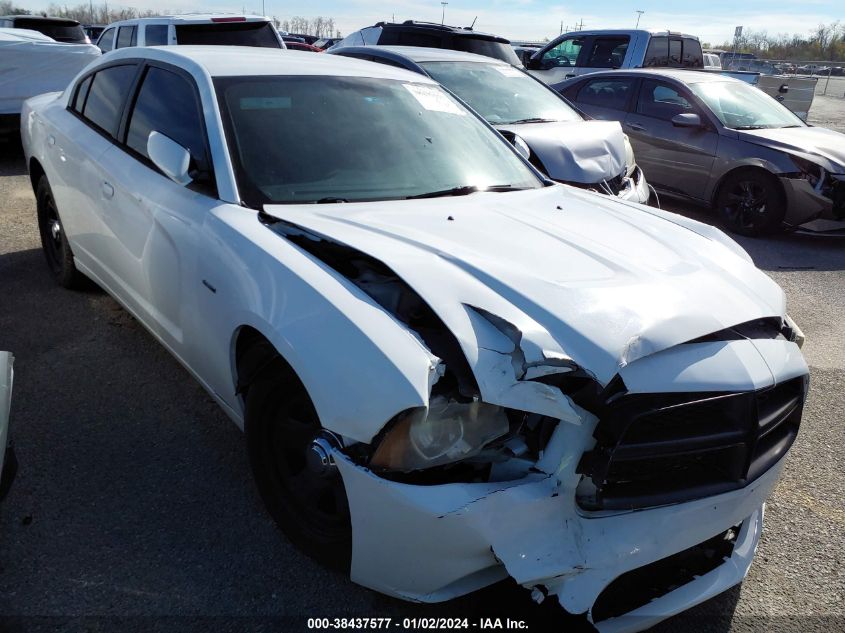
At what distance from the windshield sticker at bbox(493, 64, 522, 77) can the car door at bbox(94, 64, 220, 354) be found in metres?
4.32

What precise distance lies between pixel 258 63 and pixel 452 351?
2046 mm

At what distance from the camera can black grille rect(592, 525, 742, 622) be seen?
2.06 m

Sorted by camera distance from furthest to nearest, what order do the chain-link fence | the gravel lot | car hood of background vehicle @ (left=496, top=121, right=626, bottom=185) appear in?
the chain-link fence → car hood of background vehicle @ (left=496, top=121, right=626, bottom=185) → the gravel lot

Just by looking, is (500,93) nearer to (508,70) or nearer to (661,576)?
(508,70)

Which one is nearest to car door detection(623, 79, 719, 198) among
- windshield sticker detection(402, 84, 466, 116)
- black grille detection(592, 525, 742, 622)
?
Result: windshield sticker detection(402, 84, 466, 116)

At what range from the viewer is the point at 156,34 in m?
10.0

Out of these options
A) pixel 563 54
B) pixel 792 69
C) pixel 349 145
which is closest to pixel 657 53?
pixel 563 54

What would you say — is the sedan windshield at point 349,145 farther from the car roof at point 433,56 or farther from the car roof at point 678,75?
the car roof at point 678,75

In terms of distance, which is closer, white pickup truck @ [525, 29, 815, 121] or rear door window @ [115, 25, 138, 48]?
rear door window @ [115, 25, 138, 48]

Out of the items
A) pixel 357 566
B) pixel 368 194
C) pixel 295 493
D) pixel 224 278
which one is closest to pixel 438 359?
pixel 357 566

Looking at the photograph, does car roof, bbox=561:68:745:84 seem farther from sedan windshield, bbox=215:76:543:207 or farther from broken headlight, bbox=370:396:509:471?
broken headlight, bbox=370:396:509:471

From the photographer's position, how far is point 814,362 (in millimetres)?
4445

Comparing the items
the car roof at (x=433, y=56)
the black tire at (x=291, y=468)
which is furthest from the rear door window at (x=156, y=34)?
the black tire at (x=291, y=468)

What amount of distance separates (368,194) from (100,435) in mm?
1563
